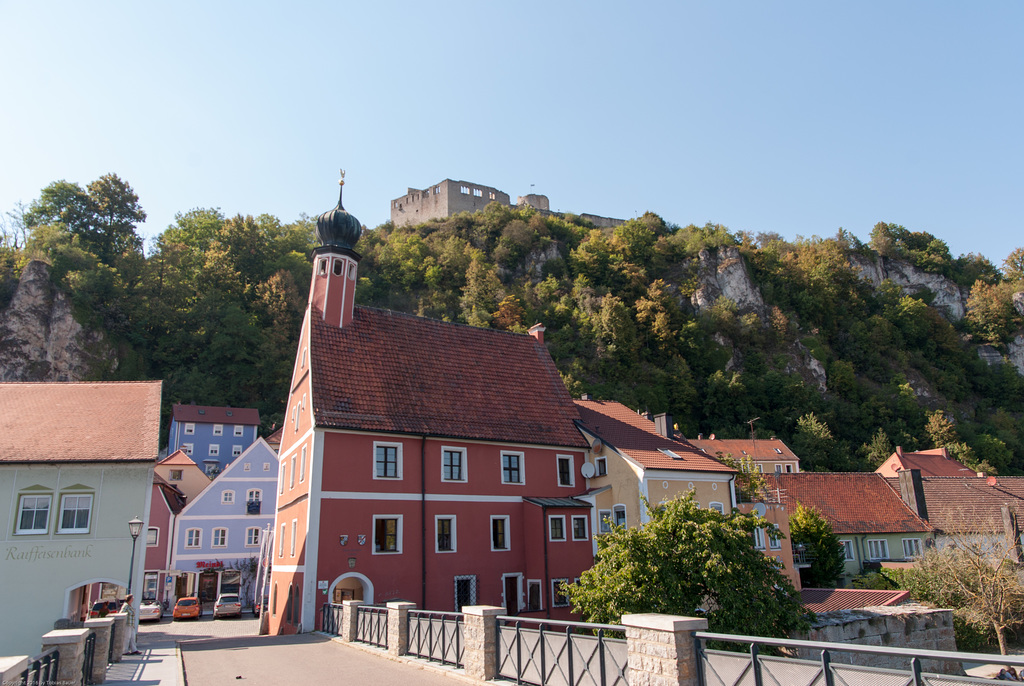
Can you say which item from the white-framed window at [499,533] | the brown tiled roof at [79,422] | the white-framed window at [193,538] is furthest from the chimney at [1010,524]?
the white-framed window at [193,538]

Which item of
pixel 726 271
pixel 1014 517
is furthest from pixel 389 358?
pixel 726 271

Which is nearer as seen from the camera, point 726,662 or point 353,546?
point 726,662

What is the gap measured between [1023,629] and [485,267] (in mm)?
57407

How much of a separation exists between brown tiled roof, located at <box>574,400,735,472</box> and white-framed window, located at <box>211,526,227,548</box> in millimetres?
24084

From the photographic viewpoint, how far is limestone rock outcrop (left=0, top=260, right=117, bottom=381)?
5222cm

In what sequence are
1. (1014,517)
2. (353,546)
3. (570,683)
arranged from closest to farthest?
(570,683) < (353,546) < (1014,517)

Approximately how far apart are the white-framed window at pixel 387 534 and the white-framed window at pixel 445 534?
139 cm

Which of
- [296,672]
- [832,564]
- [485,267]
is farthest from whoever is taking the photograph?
[485,267]

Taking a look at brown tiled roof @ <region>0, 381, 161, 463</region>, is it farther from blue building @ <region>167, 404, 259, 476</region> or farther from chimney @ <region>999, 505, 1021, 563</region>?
chimney @ <region>999, 505, 1021, 563</region>

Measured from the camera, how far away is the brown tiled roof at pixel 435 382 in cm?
2477

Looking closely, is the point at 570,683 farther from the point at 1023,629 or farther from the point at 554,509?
the point at 1023,629

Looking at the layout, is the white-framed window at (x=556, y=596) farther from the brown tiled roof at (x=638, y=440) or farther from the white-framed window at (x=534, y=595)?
the brown tiled roof at (x=638, y=440)

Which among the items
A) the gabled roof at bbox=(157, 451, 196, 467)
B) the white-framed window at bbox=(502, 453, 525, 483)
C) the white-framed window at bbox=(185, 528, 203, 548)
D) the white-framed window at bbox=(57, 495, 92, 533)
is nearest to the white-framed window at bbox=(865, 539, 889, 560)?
the white-framed window at bbox=(502, 453, 525, 483)

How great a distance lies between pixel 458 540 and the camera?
24.4 meters
